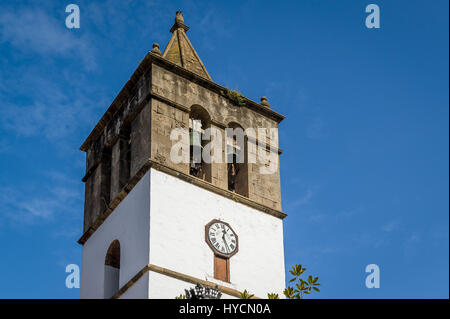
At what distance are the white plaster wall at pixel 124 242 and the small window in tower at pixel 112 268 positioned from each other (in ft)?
0.45

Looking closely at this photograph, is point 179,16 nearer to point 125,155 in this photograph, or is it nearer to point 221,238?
point 125,155

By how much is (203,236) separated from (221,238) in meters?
0.60

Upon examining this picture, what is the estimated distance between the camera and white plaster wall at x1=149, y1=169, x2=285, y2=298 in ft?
89.0

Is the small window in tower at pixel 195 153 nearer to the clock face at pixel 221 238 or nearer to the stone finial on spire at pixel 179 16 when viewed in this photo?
the clock face at pixel 221 238

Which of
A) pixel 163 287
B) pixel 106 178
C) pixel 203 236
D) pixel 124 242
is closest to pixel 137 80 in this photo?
pixel 106 178

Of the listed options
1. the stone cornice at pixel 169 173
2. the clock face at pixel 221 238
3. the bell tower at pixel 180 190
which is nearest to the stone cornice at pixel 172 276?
the bell tower at pixel 180 190

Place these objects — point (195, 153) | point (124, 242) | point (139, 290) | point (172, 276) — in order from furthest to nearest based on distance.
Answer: point (195, 153) < point (124, 242) < point (172, 276) < point (139, 290)

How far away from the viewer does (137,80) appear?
3097 centimetres

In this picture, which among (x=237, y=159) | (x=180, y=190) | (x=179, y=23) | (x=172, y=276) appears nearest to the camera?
(x=172, y=276)
